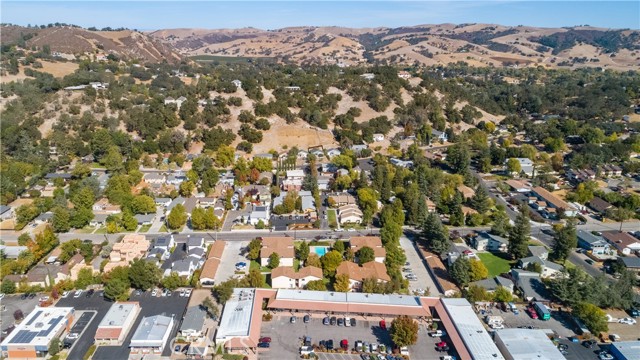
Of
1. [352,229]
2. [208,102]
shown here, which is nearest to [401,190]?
[352,229]

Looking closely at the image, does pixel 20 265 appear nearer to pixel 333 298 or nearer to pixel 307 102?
pixel 333 298

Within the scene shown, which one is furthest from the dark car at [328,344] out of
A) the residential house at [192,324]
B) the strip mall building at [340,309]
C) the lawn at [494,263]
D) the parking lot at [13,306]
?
the parking lot at [13,306]

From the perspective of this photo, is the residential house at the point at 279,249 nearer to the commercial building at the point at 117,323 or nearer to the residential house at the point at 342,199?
the commercial building at the point at 117,323

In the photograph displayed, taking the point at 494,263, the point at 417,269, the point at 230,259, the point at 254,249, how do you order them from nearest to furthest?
the point at 417,269 → the point at 254,249 → the point at 494,263 → the point at 230,259

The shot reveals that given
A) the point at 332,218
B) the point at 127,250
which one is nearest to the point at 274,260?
the point at 332,218

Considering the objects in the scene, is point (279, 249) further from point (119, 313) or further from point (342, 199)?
point (342, 199)
